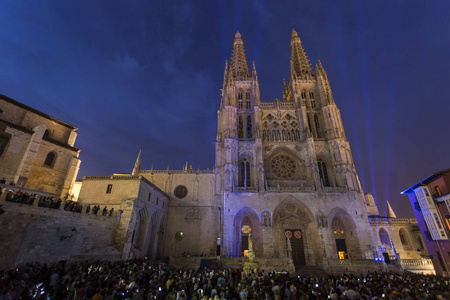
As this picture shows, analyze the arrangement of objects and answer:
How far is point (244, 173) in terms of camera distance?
90.7ft

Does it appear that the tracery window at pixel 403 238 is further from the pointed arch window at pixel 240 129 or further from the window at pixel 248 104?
the window at pixel 248 104

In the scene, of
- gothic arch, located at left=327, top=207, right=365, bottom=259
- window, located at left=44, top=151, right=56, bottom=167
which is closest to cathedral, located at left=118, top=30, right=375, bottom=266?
gothic arch, located at left=327, top=207, right=365, bottom=259

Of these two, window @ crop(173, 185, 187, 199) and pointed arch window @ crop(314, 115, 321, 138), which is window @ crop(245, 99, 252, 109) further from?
window @ crop(173, 185, 187, 199)

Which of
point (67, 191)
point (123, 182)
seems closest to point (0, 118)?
point (67, 191)

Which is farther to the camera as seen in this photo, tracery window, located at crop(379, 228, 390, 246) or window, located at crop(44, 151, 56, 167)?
tracery window, located at crop(379, 228, 390, 246)

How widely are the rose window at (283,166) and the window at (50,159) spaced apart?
2713cm

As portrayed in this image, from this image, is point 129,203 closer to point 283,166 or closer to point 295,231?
point 295,231

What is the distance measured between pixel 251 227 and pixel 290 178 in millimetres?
8856

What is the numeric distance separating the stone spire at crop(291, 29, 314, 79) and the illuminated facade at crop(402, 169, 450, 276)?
2393 centimetres

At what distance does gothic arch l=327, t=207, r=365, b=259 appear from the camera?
2281cm

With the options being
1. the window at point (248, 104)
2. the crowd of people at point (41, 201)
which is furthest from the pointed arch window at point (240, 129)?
the crowd of people at point (41, 201)

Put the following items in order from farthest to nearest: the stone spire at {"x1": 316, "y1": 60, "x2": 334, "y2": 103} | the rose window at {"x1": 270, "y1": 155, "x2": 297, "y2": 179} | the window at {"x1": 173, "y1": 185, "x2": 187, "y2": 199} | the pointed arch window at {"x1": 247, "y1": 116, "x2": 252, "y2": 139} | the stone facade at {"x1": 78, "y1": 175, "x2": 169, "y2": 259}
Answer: the pointed arch window at {"x1": 247, "y1": 116, "x2": 252, "y2": 139} → the stone spire at {"x1": 316, "y1": 60, "x2": 334, "y2": 103} → the window at {"x1": 173, "y1": 185, "x2": 187, "y2": 199} → the rose window at {"x1": 270, "y1": 155, "x2": 297, "y2": 179} → the stone facade at {"x1": 78, "y1": 175, "x2": 169, "y2": 259}

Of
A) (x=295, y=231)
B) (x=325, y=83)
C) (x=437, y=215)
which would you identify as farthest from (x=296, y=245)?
(x=325, y=83)

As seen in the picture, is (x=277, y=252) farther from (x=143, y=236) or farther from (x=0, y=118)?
(x=0, y=118)
